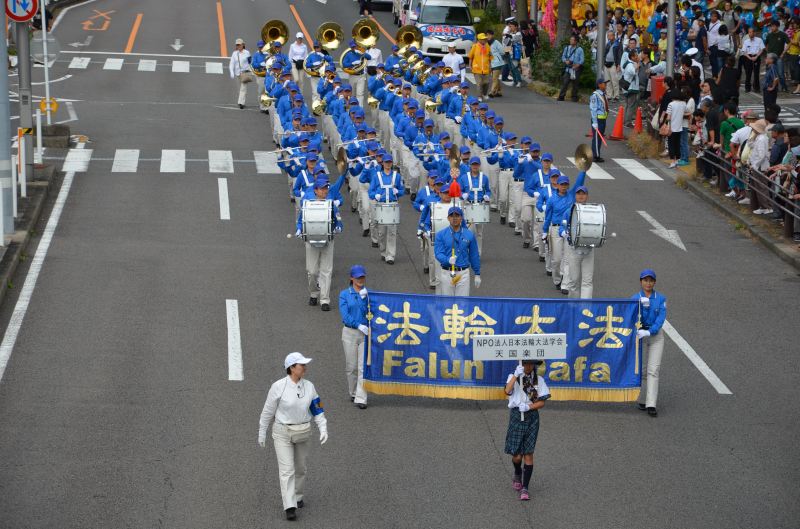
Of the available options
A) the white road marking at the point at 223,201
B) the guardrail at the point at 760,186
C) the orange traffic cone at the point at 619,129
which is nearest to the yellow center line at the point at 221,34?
the orange traffic cone at the point at 619,129

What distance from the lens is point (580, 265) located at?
20375 millimetres

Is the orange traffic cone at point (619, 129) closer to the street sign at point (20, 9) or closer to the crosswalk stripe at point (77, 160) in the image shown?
the crosswalk stripe at point (77, 160)

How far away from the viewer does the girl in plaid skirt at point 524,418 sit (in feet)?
45.9

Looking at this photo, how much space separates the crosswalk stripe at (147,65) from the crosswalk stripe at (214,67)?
5.83 ft

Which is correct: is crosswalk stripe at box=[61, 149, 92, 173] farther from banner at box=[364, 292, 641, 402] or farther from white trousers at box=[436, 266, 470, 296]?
banner at box=[364, 292, 641, 402]

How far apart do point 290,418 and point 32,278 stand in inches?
375

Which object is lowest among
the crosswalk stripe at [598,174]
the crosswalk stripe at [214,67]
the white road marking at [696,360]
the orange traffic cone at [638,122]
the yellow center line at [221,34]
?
the white road marking at [696,360]

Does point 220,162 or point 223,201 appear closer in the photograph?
point 223,201

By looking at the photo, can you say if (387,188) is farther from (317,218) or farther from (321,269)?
(317,218)

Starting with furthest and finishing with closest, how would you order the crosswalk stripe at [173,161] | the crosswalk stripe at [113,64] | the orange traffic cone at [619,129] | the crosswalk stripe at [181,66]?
the crosswalk stripe at [181,66], the crosswalk stripe at [113,64], the orange traffic cone at [619,129], the crosswalk stripe at [173,161]

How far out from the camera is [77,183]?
1104 inches

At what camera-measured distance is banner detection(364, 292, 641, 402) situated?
16.7 meters

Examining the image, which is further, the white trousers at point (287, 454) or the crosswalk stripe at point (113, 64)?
the crosswalk stripe at point (113, 64)

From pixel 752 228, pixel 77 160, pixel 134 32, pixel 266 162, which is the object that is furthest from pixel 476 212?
pixel 134 32
